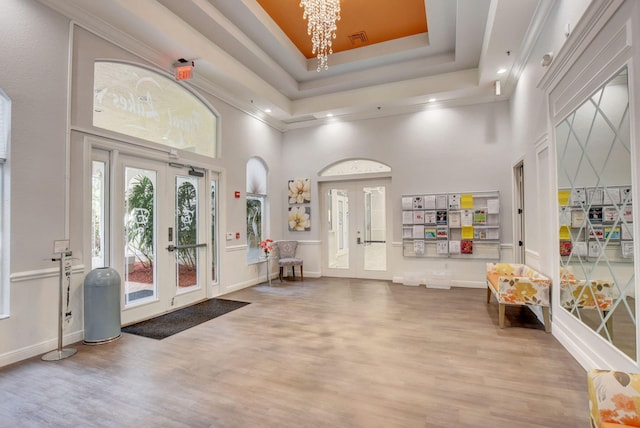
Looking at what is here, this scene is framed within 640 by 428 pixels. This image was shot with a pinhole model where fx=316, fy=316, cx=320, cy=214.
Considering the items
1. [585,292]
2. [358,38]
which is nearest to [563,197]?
[585,292]

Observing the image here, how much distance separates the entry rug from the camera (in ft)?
13.1

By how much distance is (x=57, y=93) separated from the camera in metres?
3.48

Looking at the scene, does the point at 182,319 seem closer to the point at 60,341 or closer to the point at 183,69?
the point at 60,341

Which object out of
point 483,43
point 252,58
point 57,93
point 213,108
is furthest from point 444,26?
point 57,93

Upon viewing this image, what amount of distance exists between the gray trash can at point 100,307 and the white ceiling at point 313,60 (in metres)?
2.98

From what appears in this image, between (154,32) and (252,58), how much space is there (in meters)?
1.77

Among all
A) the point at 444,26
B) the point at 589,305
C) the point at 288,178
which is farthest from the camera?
the point at 288,178

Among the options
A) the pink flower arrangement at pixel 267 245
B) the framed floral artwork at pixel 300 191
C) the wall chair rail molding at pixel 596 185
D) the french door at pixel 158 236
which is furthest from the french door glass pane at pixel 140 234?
the wall chair rail molding at pixel 596 185

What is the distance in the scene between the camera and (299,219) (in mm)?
7887

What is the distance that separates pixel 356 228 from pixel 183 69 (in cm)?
472

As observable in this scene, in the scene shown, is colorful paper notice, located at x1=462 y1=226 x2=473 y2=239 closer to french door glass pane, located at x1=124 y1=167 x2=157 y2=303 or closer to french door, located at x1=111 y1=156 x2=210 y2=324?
french door, located at x1=111 y1=156 x2=210 y2=324

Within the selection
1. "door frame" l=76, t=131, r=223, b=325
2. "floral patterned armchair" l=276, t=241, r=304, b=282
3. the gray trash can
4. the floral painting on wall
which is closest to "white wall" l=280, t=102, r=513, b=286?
the floral painting on wall

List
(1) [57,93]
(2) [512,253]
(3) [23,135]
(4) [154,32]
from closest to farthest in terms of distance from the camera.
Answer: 1. (3) [23,135]
2. (1) [57,93]
3. (4) [154,32]
4. (2) [512,253]

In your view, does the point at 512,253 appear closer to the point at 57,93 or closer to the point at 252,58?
the point at 252,58
